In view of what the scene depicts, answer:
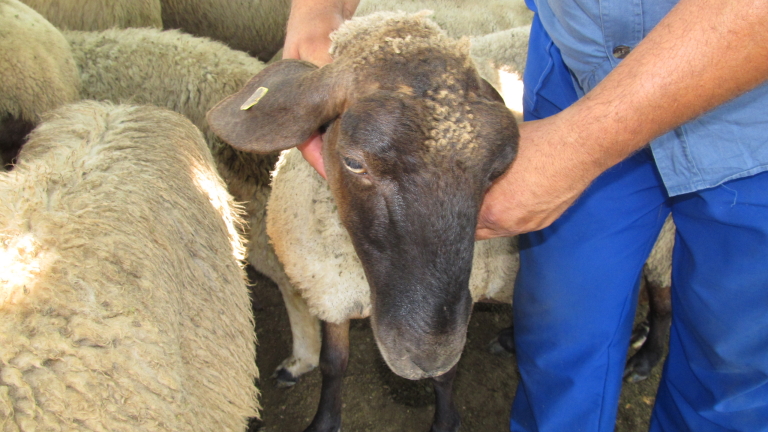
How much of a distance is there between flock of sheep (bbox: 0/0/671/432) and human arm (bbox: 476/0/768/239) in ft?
0.93

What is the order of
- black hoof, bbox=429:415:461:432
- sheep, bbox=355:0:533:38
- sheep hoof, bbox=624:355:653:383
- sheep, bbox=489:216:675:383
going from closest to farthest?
black hoof, bbox=429:415:461:432 → sheep, bbox=489:216:675:383 → sheep hoof, bbox=624:355:653:383 → sheep, bbox=355:0:533:38

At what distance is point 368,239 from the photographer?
1694mm

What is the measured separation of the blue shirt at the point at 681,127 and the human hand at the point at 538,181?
37 centimetres

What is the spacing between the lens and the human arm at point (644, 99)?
1.26 meters

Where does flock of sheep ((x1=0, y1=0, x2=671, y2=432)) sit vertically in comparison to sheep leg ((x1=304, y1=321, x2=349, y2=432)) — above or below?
above

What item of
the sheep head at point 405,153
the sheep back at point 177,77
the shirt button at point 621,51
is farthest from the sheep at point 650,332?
the sheep back at point 177,77

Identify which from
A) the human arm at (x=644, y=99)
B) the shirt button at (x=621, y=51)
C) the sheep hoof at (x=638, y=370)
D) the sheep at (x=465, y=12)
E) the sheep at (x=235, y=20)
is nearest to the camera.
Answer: the human arm at (x=644, y=99)

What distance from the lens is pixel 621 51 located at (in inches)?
68.7

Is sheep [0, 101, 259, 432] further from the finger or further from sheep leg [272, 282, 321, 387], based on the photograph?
sheep leg [272, 282, 321, 387]

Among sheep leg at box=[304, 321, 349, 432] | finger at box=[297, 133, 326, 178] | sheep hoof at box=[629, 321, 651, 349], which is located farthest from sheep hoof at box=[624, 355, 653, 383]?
finger at box=[297, 133, 326, 178]

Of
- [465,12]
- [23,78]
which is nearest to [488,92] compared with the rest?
[23,78]

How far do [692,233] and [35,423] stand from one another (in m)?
1.95

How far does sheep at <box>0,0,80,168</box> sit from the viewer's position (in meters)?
2.79

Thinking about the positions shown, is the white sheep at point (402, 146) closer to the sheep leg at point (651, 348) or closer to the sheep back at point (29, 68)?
the sheep back at point (29, 68)
